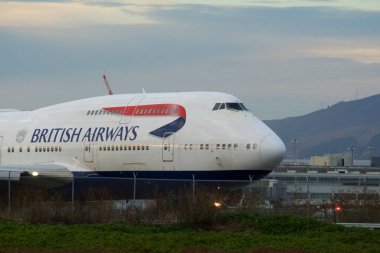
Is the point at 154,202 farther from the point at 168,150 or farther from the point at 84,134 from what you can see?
the point at 84,134

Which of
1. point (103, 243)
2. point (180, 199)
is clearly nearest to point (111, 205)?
point (180, 199)

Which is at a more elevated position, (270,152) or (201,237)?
(270,152)

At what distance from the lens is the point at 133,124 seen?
4828 cm

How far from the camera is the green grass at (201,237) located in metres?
26.4

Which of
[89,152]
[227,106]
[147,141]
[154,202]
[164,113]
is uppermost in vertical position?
[227,106]

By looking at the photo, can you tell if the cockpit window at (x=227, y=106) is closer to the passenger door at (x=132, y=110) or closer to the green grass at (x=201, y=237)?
the passenger door at (x=132, y=110)

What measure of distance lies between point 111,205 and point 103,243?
41.7 feet

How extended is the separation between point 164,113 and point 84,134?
424 centimetres

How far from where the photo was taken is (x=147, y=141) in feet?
156

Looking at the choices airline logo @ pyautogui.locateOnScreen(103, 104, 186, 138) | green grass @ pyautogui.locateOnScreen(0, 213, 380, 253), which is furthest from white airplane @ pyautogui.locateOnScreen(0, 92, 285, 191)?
green grass @ pyautogui.locateOnScreen(0, 213, 380, 253)

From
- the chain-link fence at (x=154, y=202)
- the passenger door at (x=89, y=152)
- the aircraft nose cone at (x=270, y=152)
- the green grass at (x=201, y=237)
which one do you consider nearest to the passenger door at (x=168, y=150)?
the chain-link fence at (x=154, y=202)

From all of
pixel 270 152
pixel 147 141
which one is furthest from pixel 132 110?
pixel 270 152

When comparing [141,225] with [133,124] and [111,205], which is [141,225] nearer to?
[111,205]

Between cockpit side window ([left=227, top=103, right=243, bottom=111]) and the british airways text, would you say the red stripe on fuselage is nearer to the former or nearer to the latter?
the british airways text
